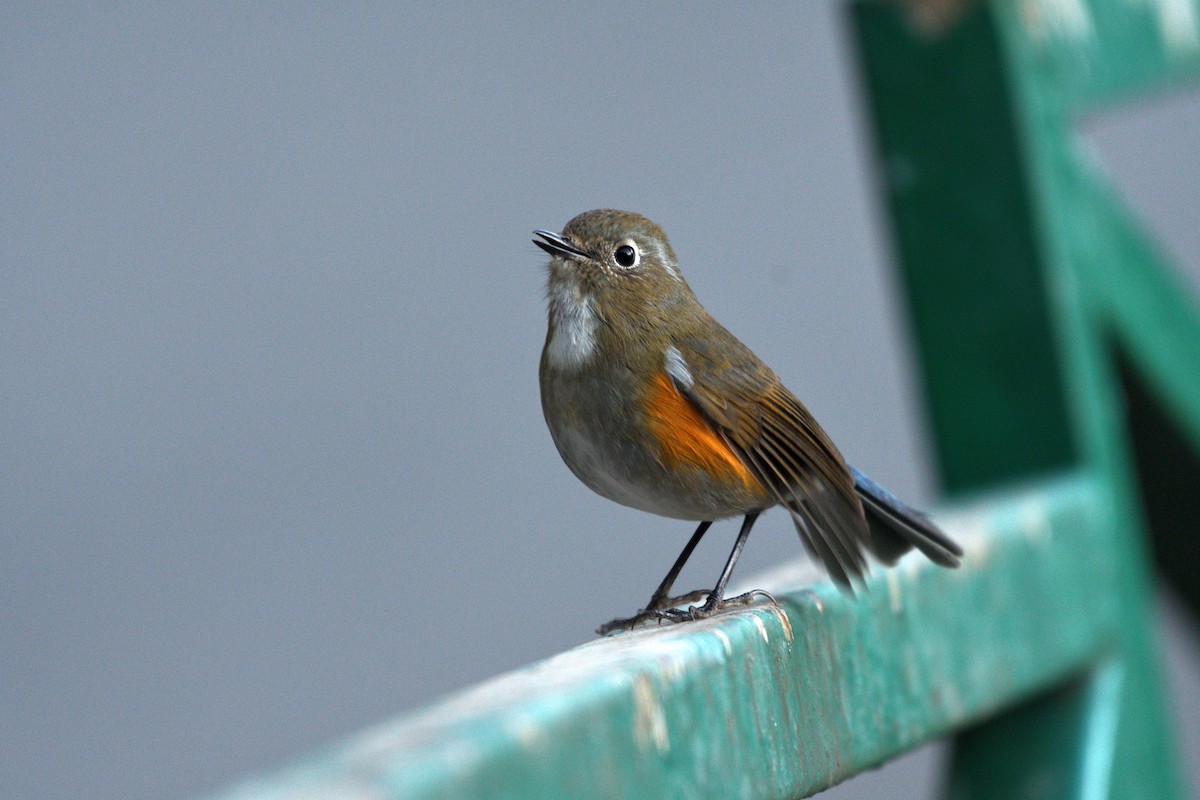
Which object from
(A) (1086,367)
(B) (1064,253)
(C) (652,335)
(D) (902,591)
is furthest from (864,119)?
(D) (902,591)

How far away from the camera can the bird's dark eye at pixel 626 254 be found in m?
2.22

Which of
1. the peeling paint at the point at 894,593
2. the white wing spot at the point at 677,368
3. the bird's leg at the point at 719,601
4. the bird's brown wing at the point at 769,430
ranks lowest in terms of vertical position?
the peeling paint at the point at 894,593

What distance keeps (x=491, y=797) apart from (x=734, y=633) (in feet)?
1.64

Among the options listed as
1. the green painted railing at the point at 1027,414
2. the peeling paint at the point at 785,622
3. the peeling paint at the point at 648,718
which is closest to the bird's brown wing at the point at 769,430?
the green painted railing at the point at 1027,414

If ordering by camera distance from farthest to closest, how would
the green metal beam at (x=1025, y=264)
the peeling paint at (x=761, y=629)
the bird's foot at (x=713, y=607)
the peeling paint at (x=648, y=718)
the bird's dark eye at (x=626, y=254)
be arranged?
the green metal beam at (x=1025, y=264) < the bird's dark eye at (x=626, y=254) < the bird's foot at (x=713, y=607) < the peeling paint at (x=761, y=629) < the peeling paint at (x=648, y=718)

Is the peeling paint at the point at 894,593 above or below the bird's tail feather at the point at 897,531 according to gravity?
below

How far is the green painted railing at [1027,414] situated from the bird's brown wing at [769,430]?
0.35 feet

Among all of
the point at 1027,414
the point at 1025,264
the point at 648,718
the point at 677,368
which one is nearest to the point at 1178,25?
the point at 1025,264

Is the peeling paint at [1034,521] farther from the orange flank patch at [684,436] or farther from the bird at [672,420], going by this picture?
the orange flank patch at [684,436]

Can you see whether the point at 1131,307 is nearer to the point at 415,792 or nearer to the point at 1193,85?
the point at 1193,85

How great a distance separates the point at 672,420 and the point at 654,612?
27 centimetres

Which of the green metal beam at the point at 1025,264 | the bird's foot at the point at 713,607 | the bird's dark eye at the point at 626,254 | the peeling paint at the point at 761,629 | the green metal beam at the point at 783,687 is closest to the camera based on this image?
the green metal beam at the point at 783,687

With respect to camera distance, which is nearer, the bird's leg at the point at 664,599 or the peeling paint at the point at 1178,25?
the bird's leg at the point at 664,599

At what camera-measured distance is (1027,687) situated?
236cm
